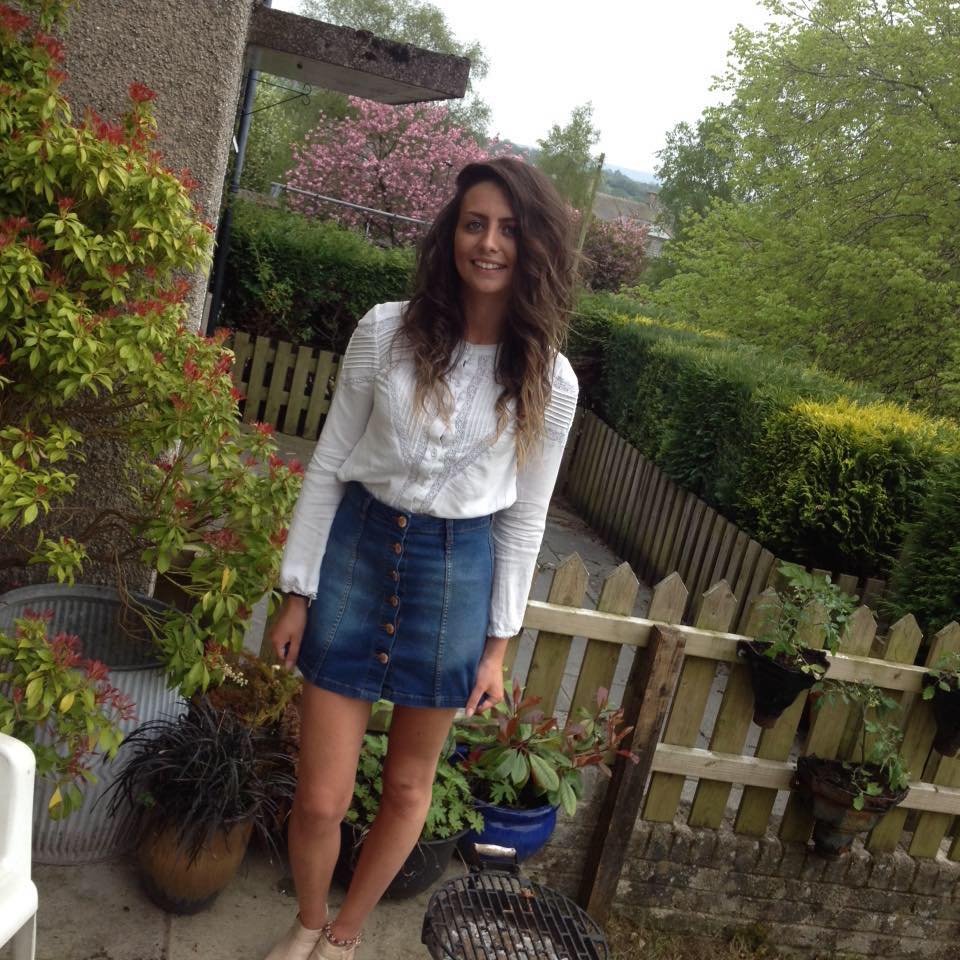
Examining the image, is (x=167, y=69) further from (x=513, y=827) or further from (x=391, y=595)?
(x=513, y=827)

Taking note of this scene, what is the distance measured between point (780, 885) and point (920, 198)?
1043cm

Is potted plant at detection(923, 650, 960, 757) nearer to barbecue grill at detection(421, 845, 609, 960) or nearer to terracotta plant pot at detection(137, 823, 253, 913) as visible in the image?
barbecue grill at detection(421, 845, 609, 960)

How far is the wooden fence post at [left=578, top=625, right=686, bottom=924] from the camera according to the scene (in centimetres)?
312

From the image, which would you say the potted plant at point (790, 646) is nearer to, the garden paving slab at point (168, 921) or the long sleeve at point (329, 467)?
the garden paving slab at point (168, 921)

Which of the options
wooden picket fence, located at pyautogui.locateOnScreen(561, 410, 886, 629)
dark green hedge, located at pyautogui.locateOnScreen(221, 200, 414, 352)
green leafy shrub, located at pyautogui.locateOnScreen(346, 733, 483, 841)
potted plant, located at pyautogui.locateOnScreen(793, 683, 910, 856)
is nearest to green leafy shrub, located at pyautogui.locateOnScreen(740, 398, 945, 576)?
wooden picket fence, located at pyautogui.locateOnScreen(561, 410, 886, 629)

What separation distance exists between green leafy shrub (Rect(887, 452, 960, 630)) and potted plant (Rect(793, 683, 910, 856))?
1007mm

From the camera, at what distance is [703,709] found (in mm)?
3357

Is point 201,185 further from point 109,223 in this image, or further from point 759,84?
point 759,84

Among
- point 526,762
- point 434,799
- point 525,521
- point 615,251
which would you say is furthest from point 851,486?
point 615,251

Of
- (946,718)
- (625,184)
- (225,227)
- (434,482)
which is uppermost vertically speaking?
(625,184)

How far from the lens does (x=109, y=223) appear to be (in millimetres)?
2520

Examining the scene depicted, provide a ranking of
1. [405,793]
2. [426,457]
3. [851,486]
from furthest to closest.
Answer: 1. [851,486]
2. [405,793]
3. [426,457]

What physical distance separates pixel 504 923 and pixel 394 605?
1.07 meters

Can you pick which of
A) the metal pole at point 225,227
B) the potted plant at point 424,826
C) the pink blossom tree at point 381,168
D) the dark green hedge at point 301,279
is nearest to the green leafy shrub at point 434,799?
the potted plant at point 424,826
